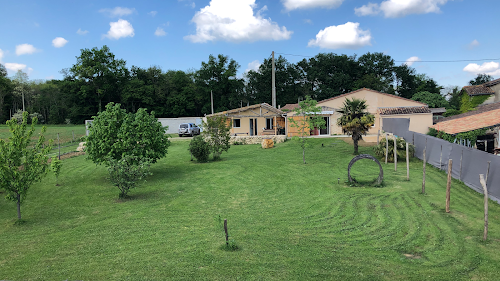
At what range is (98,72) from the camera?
54656 mm

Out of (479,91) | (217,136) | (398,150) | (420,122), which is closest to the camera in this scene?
(398,150)

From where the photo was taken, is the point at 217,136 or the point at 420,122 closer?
the point at 217,136

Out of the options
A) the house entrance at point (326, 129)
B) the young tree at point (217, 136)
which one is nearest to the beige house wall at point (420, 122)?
the house entrance at point (326, 129)

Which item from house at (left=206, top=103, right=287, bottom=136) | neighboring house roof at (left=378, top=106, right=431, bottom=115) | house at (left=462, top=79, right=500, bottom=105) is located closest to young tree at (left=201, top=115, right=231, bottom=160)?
house at (left=206, top=103, right=287, bottom=136)

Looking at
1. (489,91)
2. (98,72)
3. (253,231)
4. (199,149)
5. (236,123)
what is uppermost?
(98,72)

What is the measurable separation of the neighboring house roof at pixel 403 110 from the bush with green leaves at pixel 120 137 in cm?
2383

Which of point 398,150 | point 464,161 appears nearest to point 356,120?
point 398,150

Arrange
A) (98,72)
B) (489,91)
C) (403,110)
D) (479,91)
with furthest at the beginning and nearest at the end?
(98,72)
(479,91)
(489,91)
(403,110)

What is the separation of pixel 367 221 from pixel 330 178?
6.00 meters

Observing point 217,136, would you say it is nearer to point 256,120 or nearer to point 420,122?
point 256,120

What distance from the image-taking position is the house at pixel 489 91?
111 feet

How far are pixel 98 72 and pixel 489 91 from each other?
57.3 m

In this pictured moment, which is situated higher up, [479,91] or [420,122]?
[479,91]

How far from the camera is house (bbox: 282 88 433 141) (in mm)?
29688
